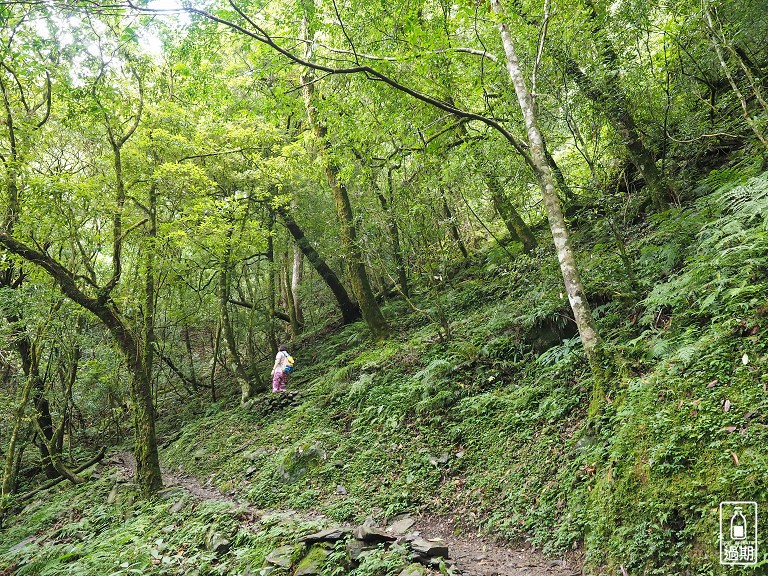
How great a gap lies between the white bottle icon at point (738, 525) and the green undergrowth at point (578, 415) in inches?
4.6

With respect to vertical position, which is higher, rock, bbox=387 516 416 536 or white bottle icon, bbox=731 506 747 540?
white bottle icon, bbox=731 506 747 540

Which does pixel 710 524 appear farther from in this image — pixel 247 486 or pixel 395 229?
pixel 395 229

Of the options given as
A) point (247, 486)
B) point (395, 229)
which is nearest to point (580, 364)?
point (395, 229)

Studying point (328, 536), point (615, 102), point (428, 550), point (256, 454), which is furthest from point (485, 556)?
point (615, 102)

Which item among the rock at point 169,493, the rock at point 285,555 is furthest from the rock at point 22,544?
the rock at point 285,555

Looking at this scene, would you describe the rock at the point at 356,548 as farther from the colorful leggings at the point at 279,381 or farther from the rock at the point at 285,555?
the colorful leggings at the point at 279,381

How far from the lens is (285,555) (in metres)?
5.38

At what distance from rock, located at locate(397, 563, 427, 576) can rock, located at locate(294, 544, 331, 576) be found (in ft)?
3.37

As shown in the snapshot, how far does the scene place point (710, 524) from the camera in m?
3.46

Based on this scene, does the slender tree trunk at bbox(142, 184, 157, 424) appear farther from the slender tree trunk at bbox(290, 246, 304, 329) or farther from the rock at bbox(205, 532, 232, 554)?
the slender tree trunk at bbox(290, 246, 304, 329)

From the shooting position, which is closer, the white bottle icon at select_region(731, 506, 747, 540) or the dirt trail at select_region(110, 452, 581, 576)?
the white bottle icon at select_region(731, 506, 747, 540)

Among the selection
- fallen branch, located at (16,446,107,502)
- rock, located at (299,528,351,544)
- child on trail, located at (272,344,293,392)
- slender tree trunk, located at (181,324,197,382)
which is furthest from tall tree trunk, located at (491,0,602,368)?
slender tree trunk, located at (181,324,197,382)
